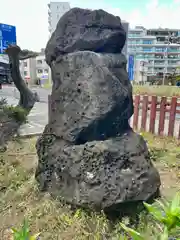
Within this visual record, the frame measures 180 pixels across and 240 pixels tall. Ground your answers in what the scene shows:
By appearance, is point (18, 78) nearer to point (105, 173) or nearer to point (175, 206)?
point (105, 173)

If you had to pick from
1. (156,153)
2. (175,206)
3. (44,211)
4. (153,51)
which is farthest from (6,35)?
(153,51)

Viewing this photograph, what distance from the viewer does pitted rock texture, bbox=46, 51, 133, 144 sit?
2.50 m

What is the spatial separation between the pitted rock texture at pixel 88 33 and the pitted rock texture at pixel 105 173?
41.4 inches

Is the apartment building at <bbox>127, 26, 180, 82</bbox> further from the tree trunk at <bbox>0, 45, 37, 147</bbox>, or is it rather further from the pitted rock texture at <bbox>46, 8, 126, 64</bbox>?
the pitted rock texture at <bbox>46, 8, 126, 64</bbox>

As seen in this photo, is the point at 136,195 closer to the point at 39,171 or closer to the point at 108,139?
the point at 108,139

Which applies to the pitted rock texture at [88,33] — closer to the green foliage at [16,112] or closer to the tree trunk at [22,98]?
the tree trunk at [22,98]

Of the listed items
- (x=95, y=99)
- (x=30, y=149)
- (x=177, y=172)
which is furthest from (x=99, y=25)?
(x=30, y=149)

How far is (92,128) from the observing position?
2.51 metres

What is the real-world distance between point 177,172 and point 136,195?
1.84 metres

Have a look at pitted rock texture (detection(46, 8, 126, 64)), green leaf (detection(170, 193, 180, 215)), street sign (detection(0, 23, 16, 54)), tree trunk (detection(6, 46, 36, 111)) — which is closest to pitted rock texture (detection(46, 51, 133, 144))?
pitted rock texture (detection(46, 8, 126, 64))

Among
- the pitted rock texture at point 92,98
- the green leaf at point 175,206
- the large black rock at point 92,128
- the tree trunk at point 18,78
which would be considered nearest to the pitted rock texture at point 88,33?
the large black rock at point 92,128

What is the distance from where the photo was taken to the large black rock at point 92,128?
230 cm

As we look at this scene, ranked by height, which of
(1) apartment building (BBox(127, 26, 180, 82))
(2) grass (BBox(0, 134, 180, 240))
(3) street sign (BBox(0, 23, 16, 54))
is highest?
(1) apartment building (BBox(127, 26, 180, 82))

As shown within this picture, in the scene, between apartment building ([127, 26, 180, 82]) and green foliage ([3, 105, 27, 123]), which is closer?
green foliage ([3, 105, 27, 123])
